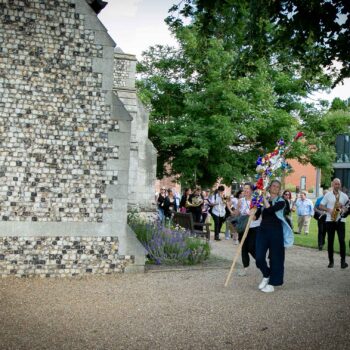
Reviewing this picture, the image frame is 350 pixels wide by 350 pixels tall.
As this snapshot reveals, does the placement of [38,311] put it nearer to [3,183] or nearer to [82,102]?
[3,183]

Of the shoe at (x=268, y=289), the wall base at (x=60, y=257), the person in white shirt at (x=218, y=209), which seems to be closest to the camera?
the shoe at (x=268, y=289)

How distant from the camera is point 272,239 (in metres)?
9.77

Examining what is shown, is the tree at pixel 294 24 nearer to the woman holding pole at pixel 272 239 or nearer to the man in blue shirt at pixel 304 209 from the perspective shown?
the woman holding pole at pixel 272 239

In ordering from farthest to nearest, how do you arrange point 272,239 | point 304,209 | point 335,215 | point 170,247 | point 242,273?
point 304,209, point 335,215, point 170,247, point 242,273, point 272,239

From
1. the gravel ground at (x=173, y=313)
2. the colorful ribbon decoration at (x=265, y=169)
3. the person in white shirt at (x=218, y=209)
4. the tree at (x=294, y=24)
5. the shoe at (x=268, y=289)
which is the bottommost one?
the gravel ground at (x=173, y=313)

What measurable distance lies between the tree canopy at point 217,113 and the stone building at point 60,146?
47.1ft

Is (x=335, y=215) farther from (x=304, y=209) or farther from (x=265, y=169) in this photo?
(x=304, y=209)

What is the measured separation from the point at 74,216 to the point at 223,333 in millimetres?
4764

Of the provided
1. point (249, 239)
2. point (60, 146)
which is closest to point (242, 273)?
point (249, 239)

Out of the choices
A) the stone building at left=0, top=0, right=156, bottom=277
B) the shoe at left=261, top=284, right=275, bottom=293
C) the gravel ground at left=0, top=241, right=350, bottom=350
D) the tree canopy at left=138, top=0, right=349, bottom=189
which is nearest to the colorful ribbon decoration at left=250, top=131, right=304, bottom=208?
the shoe at left=261, top=284, right=275, bottom=293

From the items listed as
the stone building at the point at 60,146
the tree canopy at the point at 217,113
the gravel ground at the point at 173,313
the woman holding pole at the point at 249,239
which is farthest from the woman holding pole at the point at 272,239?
the tree canopy at the point at 217,113

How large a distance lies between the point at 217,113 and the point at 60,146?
1802 centimetres

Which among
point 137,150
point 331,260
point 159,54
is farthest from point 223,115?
point 331,260

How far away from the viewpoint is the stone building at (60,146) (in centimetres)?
1017
